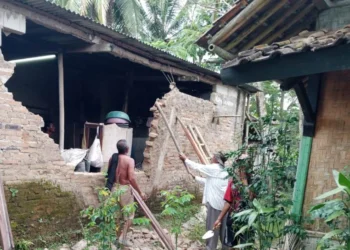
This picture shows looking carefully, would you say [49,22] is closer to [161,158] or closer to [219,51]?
[219,51]

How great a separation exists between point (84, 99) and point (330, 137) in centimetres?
883

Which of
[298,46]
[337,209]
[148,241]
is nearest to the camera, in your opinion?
[337,209]

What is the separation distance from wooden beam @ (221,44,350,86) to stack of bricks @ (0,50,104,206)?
3.24 metres

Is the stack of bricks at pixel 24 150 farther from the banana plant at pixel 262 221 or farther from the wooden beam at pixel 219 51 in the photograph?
the banana plant at pixel 262 221

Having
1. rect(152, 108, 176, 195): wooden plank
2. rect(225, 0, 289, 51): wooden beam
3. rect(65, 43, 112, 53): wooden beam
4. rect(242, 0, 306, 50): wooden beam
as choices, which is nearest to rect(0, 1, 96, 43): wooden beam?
rect(65, 43, 112, 53): wooden beam

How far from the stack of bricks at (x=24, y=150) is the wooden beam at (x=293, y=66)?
324cm

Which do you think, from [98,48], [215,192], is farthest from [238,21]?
[98,48]

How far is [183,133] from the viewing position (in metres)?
8.76

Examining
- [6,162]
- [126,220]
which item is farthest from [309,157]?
[6,162]

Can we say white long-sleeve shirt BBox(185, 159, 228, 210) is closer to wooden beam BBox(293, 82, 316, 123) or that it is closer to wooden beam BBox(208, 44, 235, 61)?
wooden beam BBox(208, 44, 235, 61)

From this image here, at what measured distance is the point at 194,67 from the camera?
29.7 ft

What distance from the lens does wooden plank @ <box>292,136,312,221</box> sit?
12.1ft

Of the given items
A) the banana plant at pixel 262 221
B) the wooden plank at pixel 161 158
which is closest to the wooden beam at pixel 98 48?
the wooden plank at pixel 161 158

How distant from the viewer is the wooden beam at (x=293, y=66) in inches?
111
